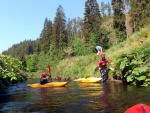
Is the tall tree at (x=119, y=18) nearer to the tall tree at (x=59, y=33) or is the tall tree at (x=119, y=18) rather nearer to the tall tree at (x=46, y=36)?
the tall tree at (x=59, y=33)

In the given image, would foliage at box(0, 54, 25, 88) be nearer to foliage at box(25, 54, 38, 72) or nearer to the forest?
the forest

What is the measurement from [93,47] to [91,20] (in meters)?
8.00

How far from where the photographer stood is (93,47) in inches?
2195

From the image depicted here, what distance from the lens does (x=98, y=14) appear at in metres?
61.9

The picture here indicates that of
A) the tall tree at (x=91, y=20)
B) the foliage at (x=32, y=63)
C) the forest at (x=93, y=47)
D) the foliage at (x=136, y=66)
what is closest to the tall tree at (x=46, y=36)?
the forest at (x=93, y=47)

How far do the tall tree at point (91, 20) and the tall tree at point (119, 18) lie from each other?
6756 millimetres

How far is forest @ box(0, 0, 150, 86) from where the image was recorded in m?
22.0

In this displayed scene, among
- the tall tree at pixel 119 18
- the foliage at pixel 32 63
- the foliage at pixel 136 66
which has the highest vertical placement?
the tall tree at pixel 119 18

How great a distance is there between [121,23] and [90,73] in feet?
74.7

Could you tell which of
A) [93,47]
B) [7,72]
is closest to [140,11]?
[93,47]

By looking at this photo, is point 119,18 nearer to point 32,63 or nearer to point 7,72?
point 7,72

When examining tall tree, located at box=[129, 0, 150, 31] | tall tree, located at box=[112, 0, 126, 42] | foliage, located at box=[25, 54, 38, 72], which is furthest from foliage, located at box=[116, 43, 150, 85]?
foliage, located at box=[25, 54, 38, 72]

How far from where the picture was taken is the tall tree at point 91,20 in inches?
2347

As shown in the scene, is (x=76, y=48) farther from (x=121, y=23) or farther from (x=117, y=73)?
(x=117, y=73)
